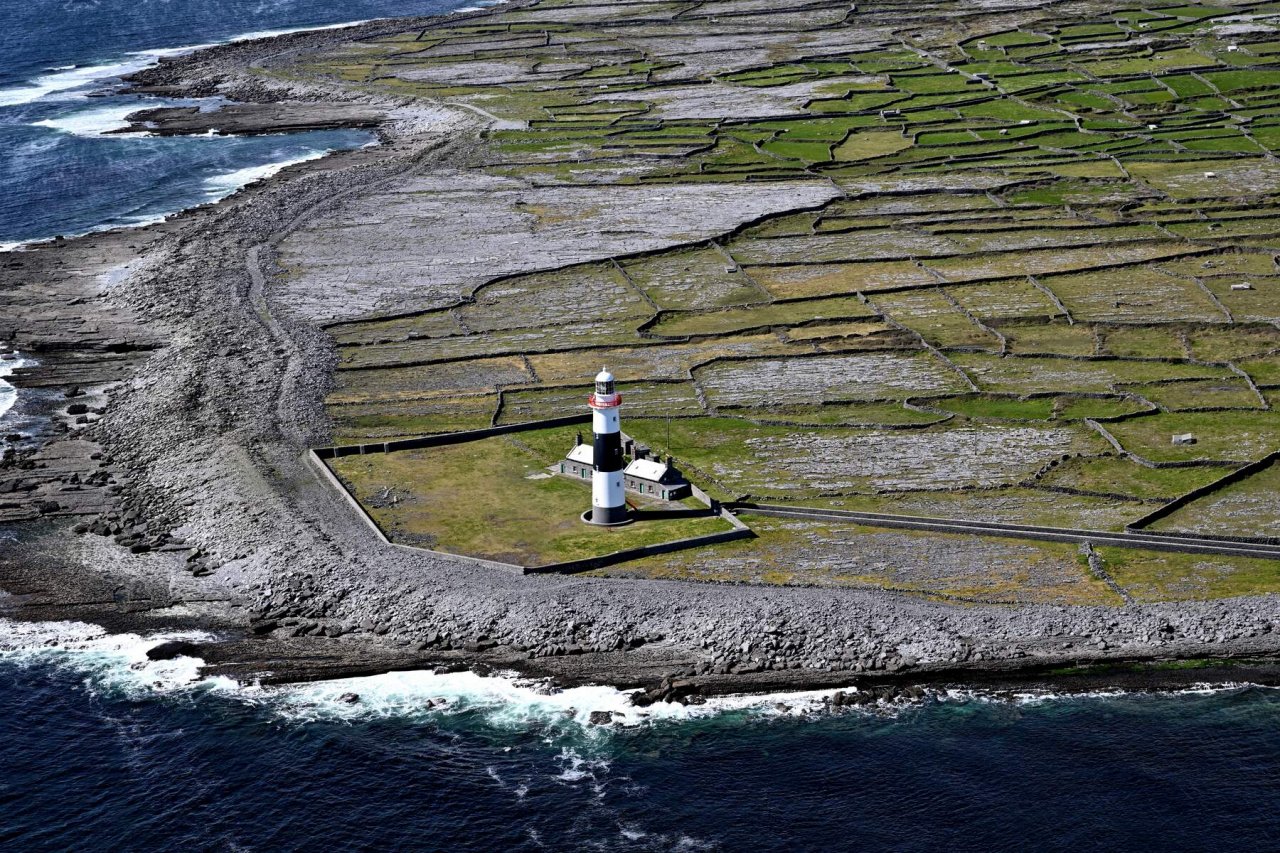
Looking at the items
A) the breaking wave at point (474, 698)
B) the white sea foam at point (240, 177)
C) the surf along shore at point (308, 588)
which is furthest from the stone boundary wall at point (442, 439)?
the white sea foam at point (240, 177)

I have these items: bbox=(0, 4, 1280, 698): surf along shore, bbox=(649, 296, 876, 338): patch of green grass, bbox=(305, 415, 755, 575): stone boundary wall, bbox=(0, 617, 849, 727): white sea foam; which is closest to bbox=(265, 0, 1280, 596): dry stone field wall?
bbox=(649, 296, 876, 338): patch of green grass

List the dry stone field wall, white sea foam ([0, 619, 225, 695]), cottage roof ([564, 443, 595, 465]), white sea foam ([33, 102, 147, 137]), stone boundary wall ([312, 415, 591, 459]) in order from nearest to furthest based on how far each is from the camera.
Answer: white sea foam ([0, 619, 225, 695]), cottage roof ([564, 443, 595, 465]), stone boundary wall ([312, 415, 591, 459]), the dry stone field wall, white sea foam ([33, 102, 147, 137])

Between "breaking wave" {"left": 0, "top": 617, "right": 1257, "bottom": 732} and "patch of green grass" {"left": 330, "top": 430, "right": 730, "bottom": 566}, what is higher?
"patch of green grass" {"left": 330, "top": 430, "right": 730, "bottom": 566}

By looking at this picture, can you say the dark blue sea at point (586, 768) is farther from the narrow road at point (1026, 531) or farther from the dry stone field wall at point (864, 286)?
the dry stone field wall at point (864, 286)

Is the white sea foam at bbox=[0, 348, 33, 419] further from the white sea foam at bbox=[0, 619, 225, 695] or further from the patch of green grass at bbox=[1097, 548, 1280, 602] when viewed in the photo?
the patch of green grass at bbox=[1097, 548, 1280, 602]

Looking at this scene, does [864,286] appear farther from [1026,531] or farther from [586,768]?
[586,768]

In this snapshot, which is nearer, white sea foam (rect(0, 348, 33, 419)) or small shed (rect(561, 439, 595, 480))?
small shed (rect(561, 439, 595, 480))

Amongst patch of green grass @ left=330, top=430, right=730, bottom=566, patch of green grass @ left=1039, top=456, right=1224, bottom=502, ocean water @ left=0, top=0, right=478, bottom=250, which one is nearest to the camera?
patch of green grass @ left=330, top=430, right=730, bottom=566
